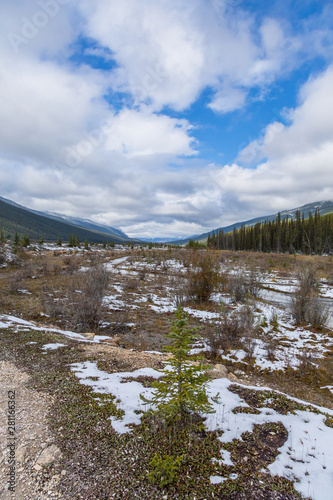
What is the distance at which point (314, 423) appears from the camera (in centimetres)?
401

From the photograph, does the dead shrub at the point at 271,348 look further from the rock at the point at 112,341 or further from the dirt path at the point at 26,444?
the dirt path at the point at 26,444

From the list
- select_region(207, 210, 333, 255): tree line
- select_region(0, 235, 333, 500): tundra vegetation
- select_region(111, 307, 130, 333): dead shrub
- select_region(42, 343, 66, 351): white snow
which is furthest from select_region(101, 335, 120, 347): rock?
select_region(207, 210, 333, 255): tree line

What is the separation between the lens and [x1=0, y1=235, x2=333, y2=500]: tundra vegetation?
2.83m

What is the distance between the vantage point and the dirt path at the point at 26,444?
2691 mm

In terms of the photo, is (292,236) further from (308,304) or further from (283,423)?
(283,423)

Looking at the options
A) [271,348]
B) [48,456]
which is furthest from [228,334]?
[48,456]

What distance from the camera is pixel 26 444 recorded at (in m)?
3.31

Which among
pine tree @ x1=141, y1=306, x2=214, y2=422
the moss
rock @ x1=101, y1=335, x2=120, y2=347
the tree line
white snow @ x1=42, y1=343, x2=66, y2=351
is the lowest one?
rock @ x1=101, y1=335, x2=120, y2=347

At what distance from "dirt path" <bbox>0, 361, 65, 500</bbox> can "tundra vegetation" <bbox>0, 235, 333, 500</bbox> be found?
13 cm

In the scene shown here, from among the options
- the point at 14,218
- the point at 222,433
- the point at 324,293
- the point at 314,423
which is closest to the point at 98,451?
the point at 222,433

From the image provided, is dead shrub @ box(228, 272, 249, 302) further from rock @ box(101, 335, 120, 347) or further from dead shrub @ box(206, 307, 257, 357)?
rock @ box(101, 335, 120, 347)

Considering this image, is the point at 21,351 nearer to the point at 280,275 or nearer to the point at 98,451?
the point at 98,451

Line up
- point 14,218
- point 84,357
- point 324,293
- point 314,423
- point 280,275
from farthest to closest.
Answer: point 14,218, point 280,275, point 324,293, point 84,357, point 314,423

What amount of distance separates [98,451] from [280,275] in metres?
29.7
